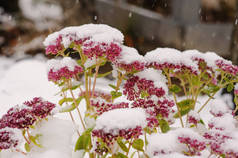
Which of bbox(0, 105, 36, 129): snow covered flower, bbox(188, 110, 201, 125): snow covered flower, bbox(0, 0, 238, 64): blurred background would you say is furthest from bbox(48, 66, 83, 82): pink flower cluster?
bbox(0, 0, 238, 64): blurred background

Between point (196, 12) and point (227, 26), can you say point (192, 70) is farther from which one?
point (227, 26)

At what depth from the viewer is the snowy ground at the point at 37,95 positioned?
2.21 ft

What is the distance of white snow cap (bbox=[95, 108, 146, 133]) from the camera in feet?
1.59

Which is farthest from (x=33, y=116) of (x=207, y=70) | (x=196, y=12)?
(x=196, y=12)

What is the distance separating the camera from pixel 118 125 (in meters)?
0.48

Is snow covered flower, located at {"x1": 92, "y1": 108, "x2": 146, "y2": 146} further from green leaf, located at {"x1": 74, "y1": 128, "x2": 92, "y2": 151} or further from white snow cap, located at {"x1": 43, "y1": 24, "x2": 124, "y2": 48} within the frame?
white snow cap, located at {"x1": 43, "y1": 24, "x2": 124, "y2": 48}

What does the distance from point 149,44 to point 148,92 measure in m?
3.57

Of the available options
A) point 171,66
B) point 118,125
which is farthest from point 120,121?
point 171,66

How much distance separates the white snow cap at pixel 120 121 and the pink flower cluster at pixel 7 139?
10.2 inches

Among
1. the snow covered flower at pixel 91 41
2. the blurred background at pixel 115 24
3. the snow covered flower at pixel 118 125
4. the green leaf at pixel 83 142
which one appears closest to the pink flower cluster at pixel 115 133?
the snow covered flower at pixel 118 125

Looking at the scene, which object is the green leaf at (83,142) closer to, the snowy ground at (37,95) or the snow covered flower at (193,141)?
the snowy ground at (37,95)

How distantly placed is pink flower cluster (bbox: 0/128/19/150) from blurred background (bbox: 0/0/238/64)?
3.33 metres

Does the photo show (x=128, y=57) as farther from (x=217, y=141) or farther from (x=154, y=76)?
(x=217, y=141)

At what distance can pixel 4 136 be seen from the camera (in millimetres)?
607
